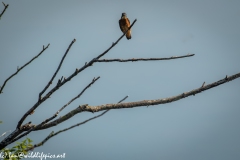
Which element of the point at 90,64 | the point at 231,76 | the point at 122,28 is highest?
the point at 122,28

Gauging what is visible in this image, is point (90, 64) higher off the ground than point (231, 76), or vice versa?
point (90, 64)

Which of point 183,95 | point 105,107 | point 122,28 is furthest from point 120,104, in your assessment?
point 122,28

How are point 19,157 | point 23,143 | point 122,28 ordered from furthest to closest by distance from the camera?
point 122,28 < point 23,143 < point 19,157

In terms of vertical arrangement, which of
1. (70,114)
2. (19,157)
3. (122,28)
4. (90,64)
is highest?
(122,28)

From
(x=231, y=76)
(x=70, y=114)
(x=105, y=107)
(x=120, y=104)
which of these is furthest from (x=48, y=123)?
(x=231, y=76)

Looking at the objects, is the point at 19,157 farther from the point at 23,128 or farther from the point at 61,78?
the point at 61,78

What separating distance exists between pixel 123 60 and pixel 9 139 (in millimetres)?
1059

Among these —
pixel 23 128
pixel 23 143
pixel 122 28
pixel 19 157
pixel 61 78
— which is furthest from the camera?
pixel 122 28

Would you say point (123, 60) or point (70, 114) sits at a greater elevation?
point (123, 60)

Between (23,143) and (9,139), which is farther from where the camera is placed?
(23,143)

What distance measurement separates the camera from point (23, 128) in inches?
74.2

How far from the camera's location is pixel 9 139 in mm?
1758

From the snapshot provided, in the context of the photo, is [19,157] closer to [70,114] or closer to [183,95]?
[70,114]

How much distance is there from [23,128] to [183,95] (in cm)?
135
